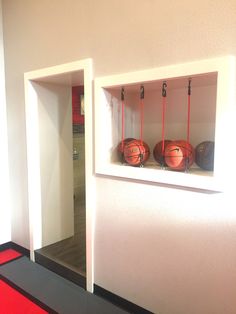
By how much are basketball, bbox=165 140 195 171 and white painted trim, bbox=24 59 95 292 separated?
70 cm

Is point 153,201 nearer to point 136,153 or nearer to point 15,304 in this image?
point 136,153

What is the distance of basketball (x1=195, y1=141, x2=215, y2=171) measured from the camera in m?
1.63

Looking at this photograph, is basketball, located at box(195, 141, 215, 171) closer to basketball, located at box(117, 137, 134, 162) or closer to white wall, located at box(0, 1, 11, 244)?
basketball, located at box(117, 137, 134, 162)

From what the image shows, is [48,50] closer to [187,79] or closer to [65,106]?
[65,106]

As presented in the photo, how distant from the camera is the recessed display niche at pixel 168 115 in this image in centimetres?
143

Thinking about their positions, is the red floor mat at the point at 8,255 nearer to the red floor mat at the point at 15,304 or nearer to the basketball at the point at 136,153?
the red floor mat at the point at 15,304

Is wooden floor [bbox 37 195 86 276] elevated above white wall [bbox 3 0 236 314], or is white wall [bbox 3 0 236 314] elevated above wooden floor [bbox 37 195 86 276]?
white wall [bbox 3 0 236 314]

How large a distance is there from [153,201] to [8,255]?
207cm

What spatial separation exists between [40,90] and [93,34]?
0.96 metres

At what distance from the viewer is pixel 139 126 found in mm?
2197

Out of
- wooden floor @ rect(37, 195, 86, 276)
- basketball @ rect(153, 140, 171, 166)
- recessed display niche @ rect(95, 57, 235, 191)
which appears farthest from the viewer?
wooden floor @ rect(37, 195, 86, 276)

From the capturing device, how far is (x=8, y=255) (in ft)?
9.78


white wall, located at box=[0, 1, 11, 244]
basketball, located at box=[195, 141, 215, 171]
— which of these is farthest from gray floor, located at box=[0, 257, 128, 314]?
basketball, located at box=[195, 141, 215, 171]

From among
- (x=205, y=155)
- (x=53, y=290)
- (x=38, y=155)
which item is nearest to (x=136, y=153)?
(x=205, y=155)
